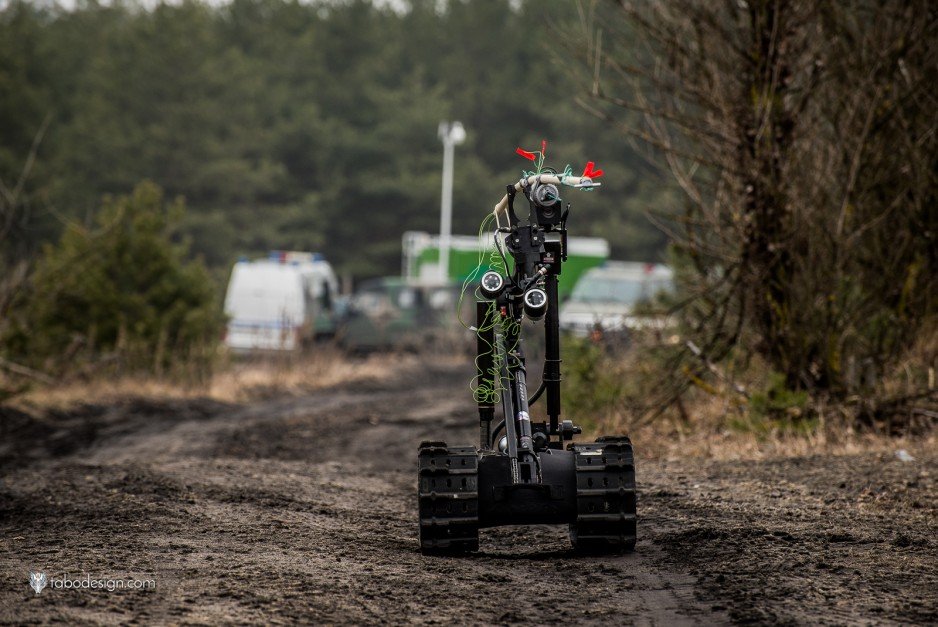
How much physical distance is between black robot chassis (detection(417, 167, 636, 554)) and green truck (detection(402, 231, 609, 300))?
27.5 m

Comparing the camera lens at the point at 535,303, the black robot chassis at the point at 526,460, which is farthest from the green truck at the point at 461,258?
the camera lens at the point at 535,303

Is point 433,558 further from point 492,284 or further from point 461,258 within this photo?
point 461,258

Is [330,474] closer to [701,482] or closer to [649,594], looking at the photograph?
[701,482]

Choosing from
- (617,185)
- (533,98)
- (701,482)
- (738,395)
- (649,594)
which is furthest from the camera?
(533,98)

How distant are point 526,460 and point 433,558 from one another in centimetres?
64

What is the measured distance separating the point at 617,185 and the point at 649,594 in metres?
43.1

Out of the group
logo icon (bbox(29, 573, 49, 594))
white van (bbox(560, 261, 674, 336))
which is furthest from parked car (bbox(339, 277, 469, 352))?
logo icon (bbox(29, 573, 49, 594))

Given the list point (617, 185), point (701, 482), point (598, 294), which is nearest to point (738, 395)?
point (701, 482)

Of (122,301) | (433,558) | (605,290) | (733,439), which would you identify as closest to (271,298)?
(605,290)

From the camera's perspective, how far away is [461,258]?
119ft

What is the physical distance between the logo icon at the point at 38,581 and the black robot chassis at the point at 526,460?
5.62 ft

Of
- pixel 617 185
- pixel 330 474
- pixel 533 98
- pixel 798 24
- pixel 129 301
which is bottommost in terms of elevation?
pixel 330 474

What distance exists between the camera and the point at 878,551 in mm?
5895

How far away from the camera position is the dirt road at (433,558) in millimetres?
4832
